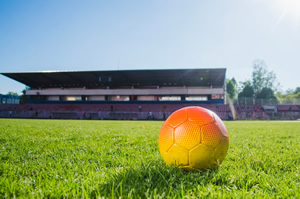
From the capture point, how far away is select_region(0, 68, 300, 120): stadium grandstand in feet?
113

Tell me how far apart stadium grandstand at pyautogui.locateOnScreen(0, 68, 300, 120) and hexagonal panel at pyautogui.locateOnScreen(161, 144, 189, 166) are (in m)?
30.8

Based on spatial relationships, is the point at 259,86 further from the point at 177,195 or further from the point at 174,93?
the point at 177,195

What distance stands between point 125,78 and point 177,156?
39.0 m

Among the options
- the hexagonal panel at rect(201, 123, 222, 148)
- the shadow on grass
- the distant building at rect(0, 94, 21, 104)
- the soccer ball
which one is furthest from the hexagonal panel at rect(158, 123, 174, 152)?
the distant building at rect(0, 94, 21, 104)

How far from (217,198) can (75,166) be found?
5.72 feet

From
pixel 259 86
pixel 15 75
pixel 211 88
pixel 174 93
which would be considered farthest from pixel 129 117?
pixel 259 86

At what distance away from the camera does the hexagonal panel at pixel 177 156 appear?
2.05 metres

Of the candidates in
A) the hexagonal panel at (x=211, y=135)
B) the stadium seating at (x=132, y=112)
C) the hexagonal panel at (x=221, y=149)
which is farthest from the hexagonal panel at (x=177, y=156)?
the stadium seating at (x=132, y=112)

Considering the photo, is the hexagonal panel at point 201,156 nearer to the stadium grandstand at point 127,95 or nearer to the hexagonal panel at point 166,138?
the hexagonal panel at point 166,138

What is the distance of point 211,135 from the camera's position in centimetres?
211

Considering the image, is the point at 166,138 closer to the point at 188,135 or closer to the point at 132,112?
the point at 188,135

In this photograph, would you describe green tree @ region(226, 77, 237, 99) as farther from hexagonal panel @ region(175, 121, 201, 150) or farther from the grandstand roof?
hexagonal panel @ region(175, 121, 201, 150)

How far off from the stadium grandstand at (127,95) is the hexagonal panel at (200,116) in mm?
30642

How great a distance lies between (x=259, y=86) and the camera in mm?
61156
